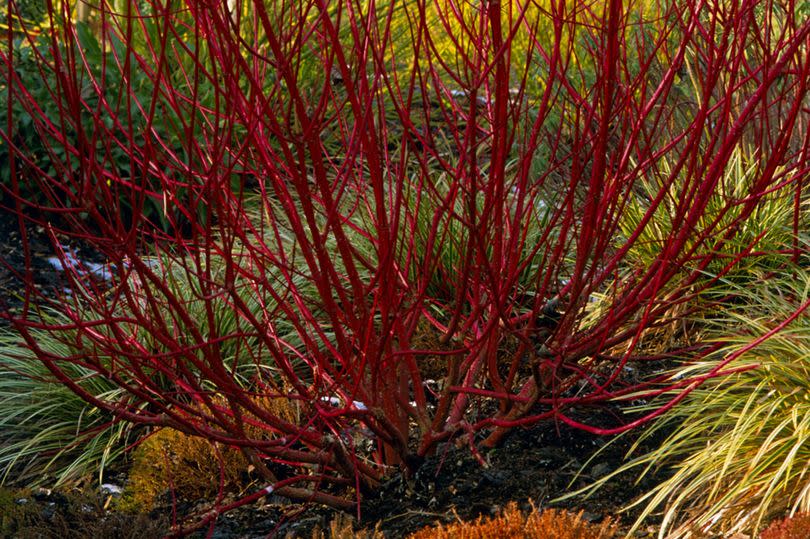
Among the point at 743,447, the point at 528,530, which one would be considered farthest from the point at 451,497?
the point at 743,447

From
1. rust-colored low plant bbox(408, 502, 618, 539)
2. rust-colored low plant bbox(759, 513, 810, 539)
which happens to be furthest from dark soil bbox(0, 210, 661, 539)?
rust-colored low plant bbox(759, 513, 810, 539)

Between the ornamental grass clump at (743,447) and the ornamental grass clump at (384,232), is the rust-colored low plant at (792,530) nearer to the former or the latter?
the ornamental grass clump at (743,447)

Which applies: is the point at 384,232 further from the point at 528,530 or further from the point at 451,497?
the point at 451,497

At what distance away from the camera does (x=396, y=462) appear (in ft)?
9.01

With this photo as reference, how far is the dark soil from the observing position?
96.3 inches

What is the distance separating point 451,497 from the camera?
2508 millimetres

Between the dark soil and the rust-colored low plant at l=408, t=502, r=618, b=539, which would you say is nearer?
the rust-colored low plant at l=408, t=502, r=618, b=539

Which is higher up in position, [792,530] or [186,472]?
[792,530]

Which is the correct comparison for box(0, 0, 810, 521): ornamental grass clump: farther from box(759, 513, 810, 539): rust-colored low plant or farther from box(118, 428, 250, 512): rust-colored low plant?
box(759, 513, 810, 539): rust-colored low plant

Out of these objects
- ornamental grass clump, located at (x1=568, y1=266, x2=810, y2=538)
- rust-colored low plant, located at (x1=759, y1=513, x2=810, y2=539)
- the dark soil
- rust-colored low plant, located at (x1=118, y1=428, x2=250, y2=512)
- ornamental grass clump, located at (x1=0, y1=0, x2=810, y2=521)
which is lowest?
rust-colored low plant, located at (x1=118, y1=428, x2=250, y2=512)

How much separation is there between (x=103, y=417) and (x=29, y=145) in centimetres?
231

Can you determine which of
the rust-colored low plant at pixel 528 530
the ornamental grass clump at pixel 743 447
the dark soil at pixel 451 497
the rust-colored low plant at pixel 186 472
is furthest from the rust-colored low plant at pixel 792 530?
Result: the rust-colored low plant at pixel 186 472

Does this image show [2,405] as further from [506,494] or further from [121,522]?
[506,494]

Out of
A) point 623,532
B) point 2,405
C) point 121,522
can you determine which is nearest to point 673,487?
point 623,532
